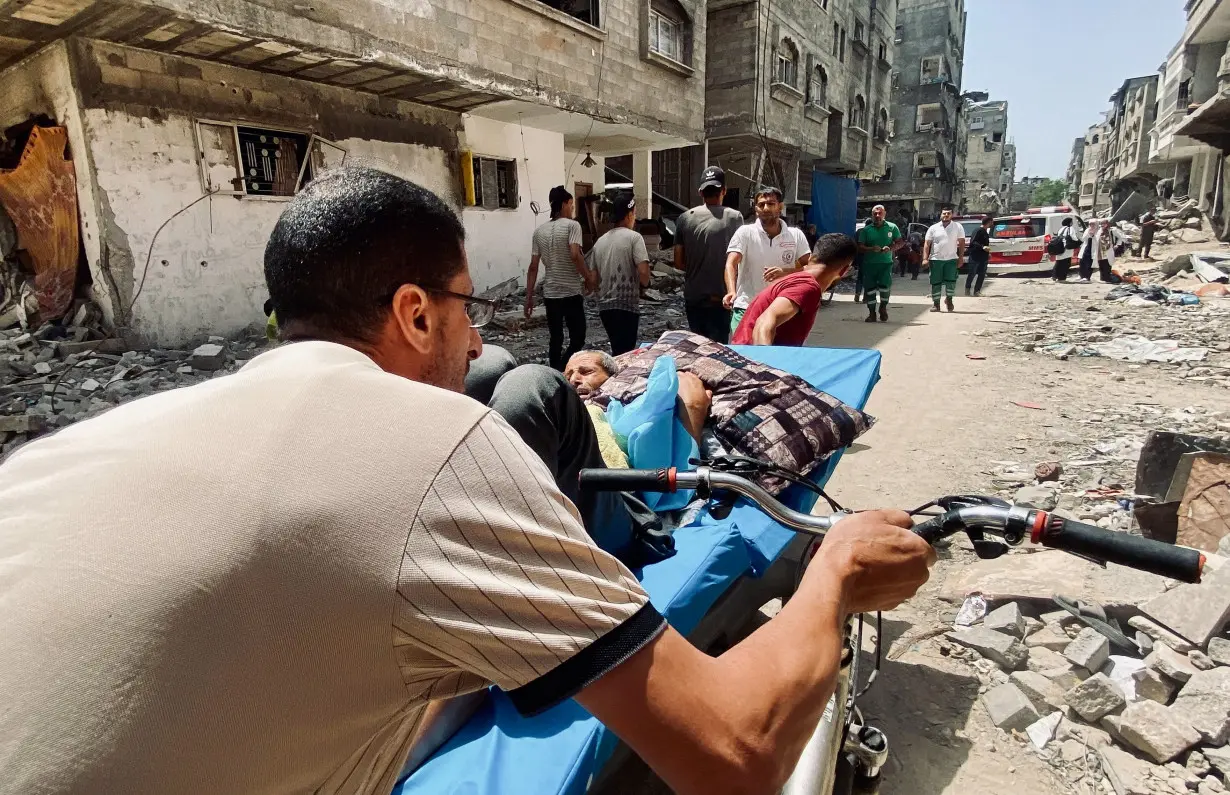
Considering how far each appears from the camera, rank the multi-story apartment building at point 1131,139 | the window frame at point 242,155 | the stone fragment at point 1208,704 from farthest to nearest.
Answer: the multi-story apartment building at point 1131,139
the window frame at point 242,155
the stone fragment at point 1208,704

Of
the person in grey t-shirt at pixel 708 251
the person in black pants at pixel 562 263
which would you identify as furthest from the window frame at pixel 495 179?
the person in grey t-shirt at pixel 708 251

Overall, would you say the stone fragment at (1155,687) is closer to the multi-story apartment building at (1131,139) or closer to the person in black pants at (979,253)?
the person in black pants at (979,253)

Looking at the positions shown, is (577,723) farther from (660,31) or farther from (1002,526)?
(660,31)

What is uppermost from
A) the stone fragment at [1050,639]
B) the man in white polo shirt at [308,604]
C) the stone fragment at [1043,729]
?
the man in white polo shirt at [308,604]

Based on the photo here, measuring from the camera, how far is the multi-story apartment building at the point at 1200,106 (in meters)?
18.9

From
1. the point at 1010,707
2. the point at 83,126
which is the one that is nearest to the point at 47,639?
the point at 1010,707

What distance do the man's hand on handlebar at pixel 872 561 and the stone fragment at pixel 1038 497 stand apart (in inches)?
116

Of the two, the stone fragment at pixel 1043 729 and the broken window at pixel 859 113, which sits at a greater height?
the broken window at pixel 859 113

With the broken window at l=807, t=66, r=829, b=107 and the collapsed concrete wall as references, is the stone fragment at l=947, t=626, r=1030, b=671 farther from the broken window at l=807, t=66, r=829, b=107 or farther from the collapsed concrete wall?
the broken window at l=807, t=66, r=829, b=107

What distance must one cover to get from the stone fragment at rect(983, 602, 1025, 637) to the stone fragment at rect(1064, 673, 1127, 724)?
0.39 meters

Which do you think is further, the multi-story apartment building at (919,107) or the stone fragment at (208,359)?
the multi-story apartment building at (919,107)

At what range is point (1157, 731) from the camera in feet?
6.64

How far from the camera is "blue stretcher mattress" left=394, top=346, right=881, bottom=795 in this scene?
1316 mm

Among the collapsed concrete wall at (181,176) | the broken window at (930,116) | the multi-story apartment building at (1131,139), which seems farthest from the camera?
the broken window at (930,116)
